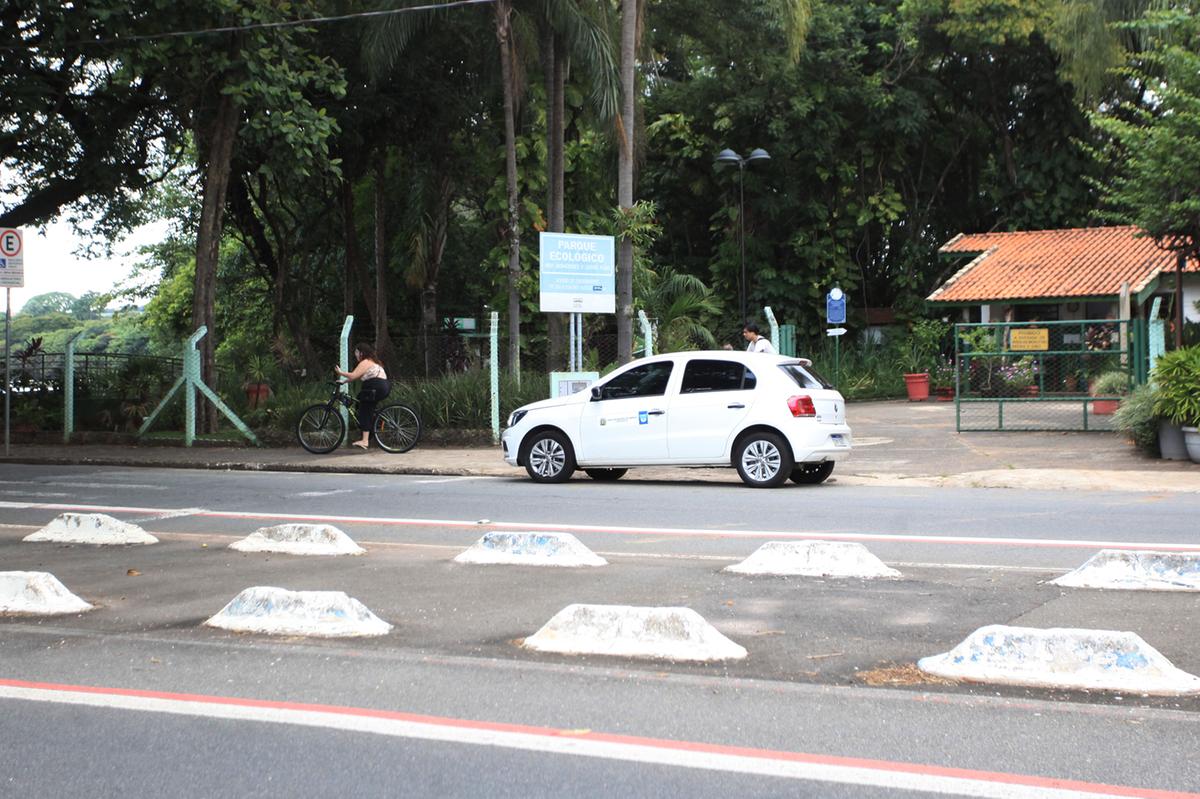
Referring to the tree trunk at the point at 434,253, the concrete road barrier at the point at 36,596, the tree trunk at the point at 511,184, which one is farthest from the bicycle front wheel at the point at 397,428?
the concrete road barrier at the point at 36,596

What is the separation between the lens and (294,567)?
28.8 ft

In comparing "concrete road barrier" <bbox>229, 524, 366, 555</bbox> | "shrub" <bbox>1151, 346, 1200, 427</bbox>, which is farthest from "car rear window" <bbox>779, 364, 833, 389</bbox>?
"concrete road barrier" <bbox>229, 524, 366, 555</bbox>

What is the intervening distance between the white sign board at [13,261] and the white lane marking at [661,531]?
7.02 meters

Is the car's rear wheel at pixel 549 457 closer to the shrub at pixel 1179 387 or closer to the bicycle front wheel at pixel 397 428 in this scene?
the bicycle front wheel at pixel 397 428

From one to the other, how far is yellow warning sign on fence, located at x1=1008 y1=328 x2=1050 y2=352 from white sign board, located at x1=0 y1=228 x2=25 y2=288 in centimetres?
1580

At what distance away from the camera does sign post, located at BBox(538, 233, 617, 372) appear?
64.4 feet

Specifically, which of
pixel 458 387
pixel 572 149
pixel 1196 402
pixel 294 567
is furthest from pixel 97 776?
pixel 572 149

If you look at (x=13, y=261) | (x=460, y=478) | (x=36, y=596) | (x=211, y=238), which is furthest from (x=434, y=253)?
(x=36, y=596)

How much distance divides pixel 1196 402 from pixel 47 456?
54.8 ft

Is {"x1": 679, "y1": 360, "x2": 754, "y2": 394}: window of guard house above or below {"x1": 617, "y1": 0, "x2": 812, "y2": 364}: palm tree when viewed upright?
below

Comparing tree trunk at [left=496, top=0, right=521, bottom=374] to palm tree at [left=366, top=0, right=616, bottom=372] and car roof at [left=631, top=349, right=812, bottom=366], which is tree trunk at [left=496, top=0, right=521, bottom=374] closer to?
palm tree at [left=366, top=0, right=616, bottom=372]

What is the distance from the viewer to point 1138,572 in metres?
7.58

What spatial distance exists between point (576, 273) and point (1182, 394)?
894cm

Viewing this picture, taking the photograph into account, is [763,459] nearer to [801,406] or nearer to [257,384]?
[801,406]
